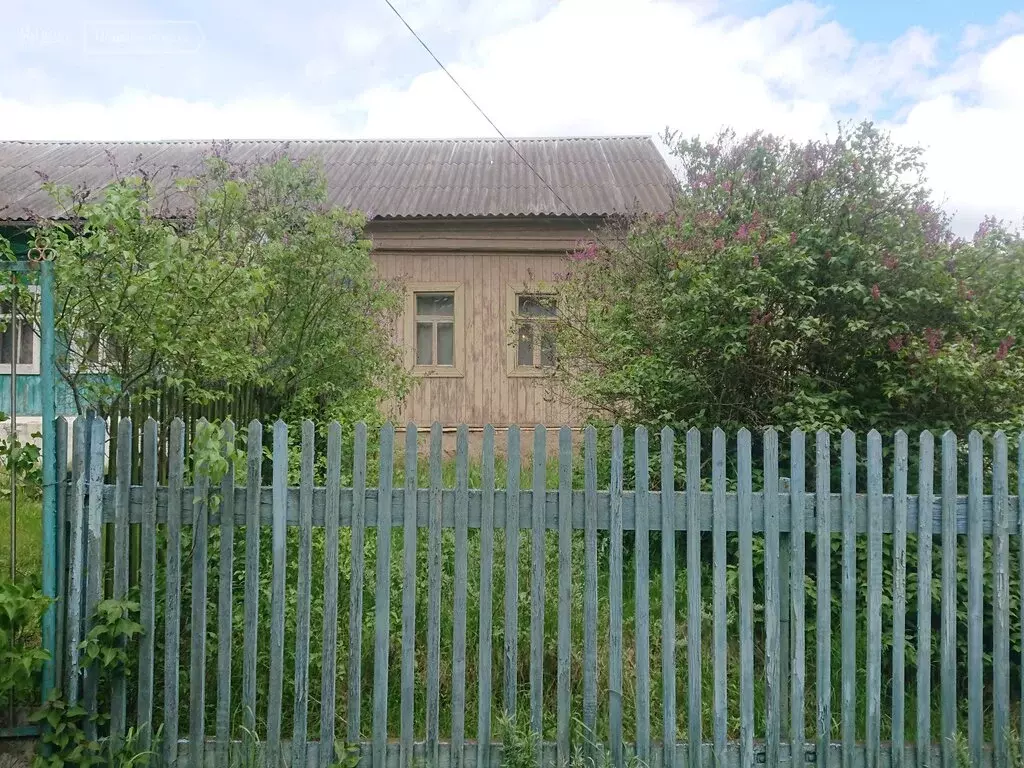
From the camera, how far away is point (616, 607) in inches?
132

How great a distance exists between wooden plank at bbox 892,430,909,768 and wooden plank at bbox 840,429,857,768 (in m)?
0.19

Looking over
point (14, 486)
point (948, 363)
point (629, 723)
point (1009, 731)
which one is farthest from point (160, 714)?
point (948, 363)

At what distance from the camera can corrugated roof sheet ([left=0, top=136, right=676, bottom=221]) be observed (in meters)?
10.8

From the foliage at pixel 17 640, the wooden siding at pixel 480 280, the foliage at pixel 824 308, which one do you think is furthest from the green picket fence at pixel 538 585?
the wooden siding at pixel 480 280

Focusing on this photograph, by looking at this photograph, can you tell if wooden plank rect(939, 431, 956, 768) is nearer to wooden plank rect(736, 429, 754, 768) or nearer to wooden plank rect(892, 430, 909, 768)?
wooden plank rect(892, 430, 909, 768)

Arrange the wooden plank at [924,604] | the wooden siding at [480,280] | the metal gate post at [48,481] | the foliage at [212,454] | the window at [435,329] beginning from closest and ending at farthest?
the foliage at [212,454]
the metal gate post at [48,481]
the wooden plank at [924,604]
the wooden siding at [480,280]
the window at [435,329]

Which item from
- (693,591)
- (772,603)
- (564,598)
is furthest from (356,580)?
(772,603)

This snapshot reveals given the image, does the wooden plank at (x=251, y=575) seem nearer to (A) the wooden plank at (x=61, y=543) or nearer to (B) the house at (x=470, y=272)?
(A) the wooden plank at (x=61, y=543)

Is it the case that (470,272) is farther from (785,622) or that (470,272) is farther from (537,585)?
(785,622)

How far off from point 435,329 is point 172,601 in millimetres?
7912

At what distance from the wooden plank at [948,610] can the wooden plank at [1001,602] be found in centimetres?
23

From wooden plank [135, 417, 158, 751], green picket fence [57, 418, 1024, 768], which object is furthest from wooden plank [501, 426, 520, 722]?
wooden plank [135, 417, 158, 751]

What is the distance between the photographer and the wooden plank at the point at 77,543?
3.20 metres

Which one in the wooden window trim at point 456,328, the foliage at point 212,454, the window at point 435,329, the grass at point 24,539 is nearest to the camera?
the foliage at point 212,454
